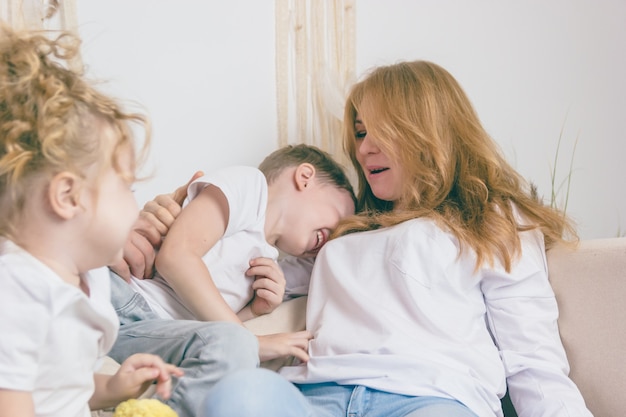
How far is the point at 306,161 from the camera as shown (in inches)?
66.1

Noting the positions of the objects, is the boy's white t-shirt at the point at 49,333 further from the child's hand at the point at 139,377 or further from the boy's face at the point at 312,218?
the boy's face at the point at 312,218

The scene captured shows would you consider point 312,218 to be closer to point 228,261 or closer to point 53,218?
point 228,261

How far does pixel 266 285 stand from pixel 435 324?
357 mm

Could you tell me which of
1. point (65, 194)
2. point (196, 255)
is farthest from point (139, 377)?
point (196, 255)

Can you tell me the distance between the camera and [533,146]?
220 cm

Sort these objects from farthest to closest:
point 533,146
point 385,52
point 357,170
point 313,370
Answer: point 533,146 < point 385,52 < point 357,170 < point 313,370

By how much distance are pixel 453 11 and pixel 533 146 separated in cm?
48

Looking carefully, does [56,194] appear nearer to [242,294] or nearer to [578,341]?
[242,294]

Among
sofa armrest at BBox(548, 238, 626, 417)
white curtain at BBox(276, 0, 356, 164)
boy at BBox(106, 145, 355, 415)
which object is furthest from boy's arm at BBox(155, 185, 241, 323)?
sofa armrest at BBox(548, 238, 626, 417)

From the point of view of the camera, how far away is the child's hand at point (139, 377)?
1021 millimetres

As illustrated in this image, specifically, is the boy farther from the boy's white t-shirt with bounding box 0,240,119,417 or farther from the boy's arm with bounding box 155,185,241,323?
the boy's white t-shirt with bounding box 0,240,119,417

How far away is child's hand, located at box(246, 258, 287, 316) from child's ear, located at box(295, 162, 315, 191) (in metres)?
0.20

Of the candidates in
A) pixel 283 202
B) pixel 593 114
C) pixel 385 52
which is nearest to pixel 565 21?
pixel 593 114

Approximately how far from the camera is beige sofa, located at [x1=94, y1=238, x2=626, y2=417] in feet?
4.43
